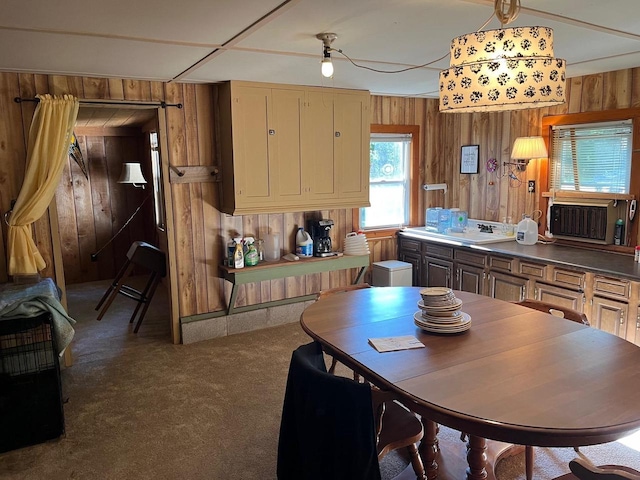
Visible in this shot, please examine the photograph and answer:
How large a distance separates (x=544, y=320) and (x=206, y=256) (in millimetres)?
2877

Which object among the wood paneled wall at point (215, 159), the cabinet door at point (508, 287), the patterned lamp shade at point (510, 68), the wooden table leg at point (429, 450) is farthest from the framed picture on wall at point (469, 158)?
the wooden table leg at point (429, 450)

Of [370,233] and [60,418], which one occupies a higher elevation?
[370,233]

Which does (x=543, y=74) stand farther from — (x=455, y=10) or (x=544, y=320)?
(x=544, y=320)

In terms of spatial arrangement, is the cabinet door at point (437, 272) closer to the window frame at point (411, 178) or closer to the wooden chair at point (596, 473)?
the window frame at point (411, 178)

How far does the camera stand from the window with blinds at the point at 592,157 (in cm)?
376

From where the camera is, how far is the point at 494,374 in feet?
6.06

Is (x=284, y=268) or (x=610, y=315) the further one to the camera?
(x=284, y=268)

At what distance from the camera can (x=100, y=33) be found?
2395mm

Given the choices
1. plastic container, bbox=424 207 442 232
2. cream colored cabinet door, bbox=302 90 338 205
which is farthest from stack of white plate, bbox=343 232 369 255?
plastic container, bbox=424 207 442 232

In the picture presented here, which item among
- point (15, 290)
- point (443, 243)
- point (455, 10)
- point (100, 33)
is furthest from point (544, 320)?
point (15, 290)

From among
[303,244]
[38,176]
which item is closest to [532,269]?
[303,244]

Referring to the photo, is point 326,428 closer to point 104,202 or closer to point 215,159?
point 215,159

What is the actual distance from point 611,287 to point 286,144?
274 cm

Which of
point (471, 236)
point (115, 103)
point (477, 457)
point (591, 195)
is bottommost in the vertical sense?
point (477, 457)
